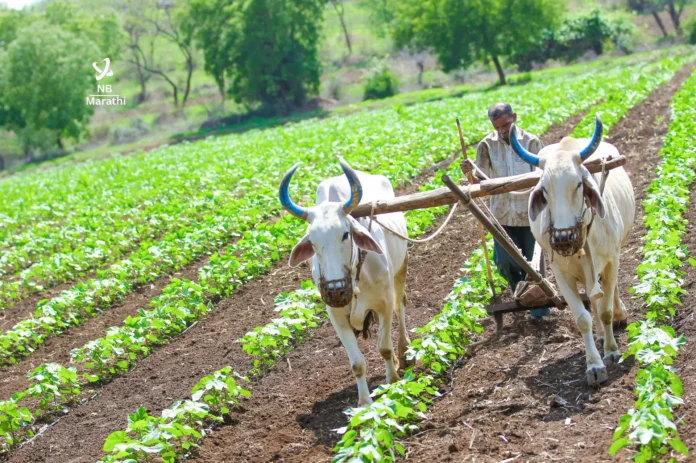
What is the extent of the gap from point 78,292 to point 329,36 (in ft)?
279

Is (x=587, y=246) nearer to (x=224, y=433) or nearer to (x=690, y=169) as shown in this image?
(x=224, y=433)

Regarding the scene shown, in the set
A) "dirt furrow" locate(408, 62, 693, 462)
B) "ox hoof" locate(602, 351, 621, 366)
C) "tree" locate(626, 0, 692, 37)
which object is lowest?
"dirt furrow" locate(408, 62, 693, 462)

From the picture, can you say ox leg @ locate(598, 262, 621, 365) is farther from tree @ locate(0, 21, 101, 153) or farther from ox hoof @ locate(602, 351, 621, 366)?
tree @ locate(0, 21, 101, 153)

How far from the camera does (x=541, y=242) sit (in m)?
6.73

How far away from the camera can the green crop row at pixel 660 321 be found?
4566 millimetres

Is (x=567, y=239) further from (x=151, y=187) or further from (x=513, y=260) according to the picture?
(x=151, y=187)

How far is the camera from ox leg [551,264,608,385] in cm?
622

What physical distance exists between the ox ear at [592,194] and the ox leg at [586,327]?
2.27ft

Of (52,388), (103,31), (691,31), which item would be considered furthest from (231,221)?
(103,31)

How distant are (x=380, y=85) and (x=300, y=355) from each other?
48.9 metres

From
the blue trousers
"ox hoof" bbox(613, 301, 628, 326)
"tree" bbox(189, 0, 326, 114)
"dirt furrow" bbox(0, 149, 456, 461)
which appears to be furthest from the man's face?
"tree" bbox(189, 0, 326, 114)

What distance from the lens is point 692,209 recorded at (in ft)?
36.0

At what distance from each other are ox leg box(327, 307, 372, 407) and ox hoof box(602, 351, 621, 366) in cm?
183

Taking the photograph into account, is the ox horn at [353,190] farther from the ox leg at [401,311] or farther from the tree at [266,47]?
the tree at [266,47]
